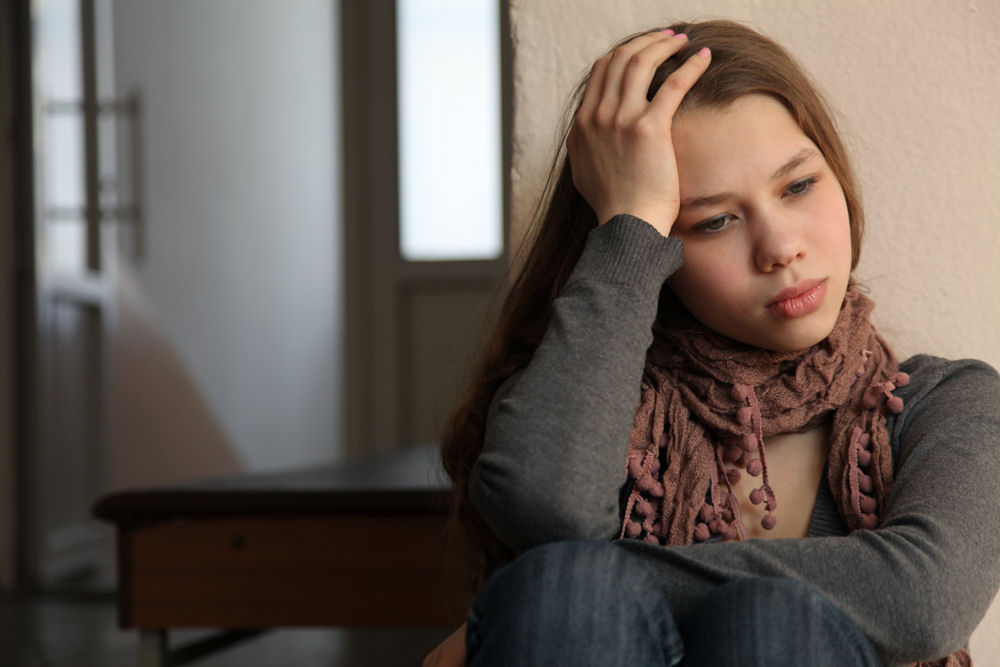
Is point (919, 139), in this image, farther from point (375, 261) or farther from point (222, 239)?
point (375, 261)

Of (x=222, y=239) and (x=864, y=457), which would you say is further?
(x=222, y=239)

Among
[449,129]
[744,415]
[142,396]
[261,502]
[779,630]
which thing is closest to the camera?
[779,630]

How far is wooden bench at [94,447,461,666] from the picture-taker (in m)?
1.56

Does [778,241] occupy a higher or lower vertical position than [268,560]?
higher

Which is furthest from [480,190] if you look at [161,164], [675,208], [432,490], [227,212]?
[675,208]

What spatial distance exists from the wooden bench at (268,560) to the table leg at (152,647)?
0.02 metres

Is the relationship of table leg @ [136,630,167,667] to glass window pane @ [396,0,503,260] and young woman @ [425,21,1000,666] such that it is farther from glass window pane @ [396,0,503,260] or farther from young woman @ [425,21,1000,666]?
glass window pane @ [396,0,503,260]

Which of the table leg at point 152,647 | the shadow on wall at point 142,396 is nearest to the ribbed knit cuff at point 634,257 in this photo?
the table leg at point 152,647

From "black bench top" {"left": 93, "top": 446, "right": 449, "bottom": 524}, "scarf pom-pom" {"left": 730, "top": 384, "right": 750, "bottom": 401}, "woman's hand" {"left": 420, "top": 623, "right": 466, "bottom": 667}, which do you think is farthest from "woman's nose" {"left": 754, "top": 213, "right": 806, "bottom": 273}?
"black bench top" {"left": 93, "top": 446, "right": 449, "bottom": 524}

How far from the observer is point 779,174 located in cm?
82

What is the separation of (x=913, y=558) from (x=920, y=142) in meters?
0.50

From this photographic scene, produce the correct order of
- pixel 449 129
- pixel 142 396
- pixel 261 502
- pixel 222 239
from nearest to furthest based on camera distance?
pixel 261 502, pixel 142 396, pixel 222 239, pixel 449 129

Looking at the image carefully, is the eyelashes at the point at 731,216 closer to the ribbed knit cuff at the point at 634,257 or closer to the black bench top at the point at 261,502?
the ribbed knit cuff at the point at 634,257

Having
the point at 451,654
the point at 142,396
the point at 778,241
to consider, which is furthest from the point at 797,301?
the point at 142,396
